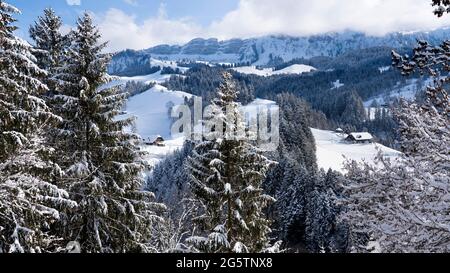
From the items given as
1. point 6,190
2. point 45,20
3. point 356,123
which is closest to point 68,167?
point 6,190

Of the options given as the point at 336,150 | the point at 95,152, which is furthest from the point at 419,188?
the point at 336,150

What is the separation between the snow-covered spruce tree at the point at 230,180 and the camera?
13820 mm

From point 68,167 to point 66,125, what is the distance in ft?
4.37

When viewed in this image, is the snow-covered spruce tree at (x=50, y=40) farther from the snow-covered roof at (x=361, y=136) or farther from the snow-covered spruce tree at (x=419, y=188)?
the snow-covered roof at (x=361, y=136)

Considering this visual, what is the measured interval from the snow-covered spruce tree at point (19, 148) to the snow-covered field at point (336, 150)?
86.7 m

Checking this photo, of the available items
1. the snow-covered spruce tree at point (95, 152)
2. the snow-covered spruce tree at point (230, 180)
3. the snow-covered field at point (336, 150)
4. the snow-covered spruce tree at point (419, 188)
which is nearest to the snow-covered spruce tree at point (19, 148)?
the snow-covered spruce tree at point (95, 152)

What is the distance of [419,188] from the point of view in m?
7.70

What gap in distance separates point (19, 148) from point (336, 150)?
115027 mm

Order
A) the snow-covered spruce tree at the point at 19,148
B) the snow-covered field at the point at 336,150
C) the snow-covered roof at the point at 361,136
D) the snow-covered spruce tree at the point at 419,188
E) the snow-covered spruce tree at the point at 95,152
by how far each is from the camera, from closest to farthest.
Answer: the snow-covered spruce tree at the point at 419,188, the snow-covered spruce tree at the point at 19,148, the snow-covered spruce tree at the point at 95,152, the snow-covered field at the point at 336,150, the snow-covered roof at the point at 361,136

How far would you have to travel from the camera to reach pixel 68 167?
12312 millimetres

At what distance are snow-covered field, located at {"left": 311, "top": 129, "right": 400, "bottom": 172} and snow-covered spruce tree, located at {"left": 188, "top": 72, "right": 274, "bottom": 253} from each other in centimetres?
8010

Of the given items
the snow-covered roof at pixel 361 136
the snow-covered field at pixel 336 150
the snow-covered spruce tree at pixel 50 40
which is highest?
→ the snow-covered spruce tree at pixel 50 40
